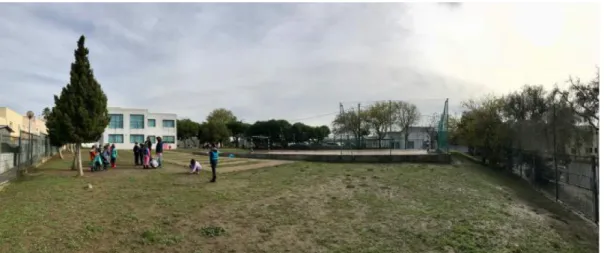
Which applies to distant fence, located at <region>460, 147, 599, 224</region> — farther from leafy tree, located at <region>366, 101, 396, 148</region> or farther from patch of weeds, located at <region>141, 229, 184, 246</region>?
leafy tree, located at <region>366, 101, 396, 148</region>

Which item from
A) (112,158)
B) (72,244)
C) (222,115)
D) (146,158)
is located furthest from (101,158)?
(222,115)

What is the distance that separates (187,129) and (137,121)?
16.5m

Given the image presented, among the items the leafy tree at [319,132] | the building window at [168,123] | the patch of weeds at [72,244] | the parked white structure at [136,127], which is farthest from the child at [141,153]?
the leafy tree at [319,132]

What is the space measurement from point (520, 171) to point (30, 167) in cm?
2230

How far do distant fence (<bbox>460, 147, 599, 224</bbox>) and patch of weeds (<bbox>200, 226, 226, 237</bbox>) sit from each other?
1033 cm

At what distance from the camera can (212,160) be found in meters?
14.4

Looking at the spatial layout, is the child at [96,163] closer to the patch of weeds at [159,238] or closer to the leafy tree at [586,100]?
the patch of weeds at [159,238]

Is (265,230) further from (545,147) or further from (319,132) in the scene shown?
(319,132)

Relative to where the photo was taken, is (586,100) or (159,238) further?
(586,100)

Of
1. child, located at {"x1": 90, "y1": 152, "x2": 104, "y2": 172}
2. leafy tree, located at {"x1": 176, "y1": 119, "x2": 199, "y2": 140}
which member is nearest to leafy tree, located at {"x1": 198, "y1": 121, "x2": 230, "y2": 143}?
leafy tree, located at {"x1": 176, "y1": 119, "x2": 199, "y2": 140}

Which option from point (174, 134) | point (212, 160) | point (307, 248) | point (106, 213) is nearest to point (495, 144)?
point (212, 160)

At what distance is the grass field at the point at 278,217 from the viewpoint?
8.09 m

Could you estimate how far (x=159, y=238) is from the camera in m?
8.04

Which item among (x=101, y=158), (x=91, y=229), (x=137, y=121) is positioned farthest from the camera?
(x=137, y=121)
